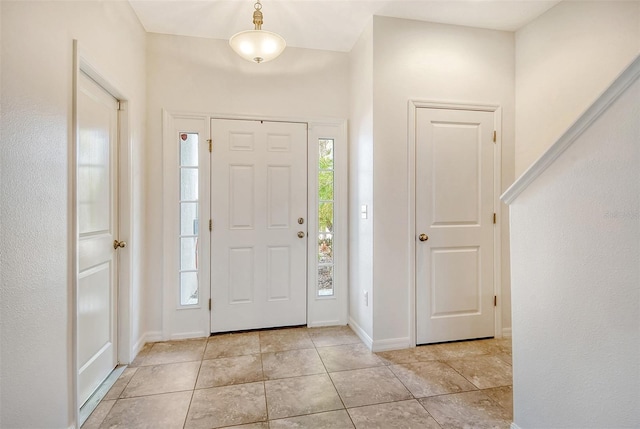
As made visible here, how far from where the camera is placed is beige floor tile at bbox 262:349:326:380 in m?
2.20

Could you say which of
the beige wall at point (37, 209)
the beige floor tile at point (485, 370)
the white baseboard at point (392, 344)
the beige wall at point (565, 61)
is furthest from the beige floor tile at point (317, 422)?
the beige wall at point (565, 61)

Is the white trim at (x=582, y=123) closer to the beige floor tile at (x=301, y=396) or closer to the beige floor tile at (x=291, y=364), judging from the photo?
the beige floor tile at (x=301, y=396)

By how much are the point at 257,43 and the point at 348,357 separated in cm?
234

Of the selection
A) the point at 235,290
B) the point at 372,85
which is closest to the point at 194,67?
the point at 372,85

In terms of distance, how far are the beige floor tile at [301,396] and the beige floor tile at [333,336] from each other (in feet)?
1.74

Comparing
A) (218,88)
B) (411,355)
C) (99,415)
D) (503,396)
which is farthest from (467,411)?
(218,88)

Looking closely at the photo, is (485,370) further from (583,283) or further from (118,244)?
(118,244)

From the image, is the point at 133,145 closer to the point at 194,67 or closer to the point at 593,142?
the point at 194,67

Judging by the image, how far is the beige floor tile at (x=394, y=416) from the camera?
1676 millimetres

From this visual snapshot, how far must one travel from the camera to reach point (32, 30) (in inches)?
51.4

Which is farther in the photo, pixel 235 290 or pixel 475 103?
pixel 235 290

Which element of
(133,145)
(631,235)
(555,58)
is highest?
(555,58)

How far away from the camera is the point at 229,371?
2.22 meters

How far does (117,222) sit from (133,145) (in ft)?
1.94
